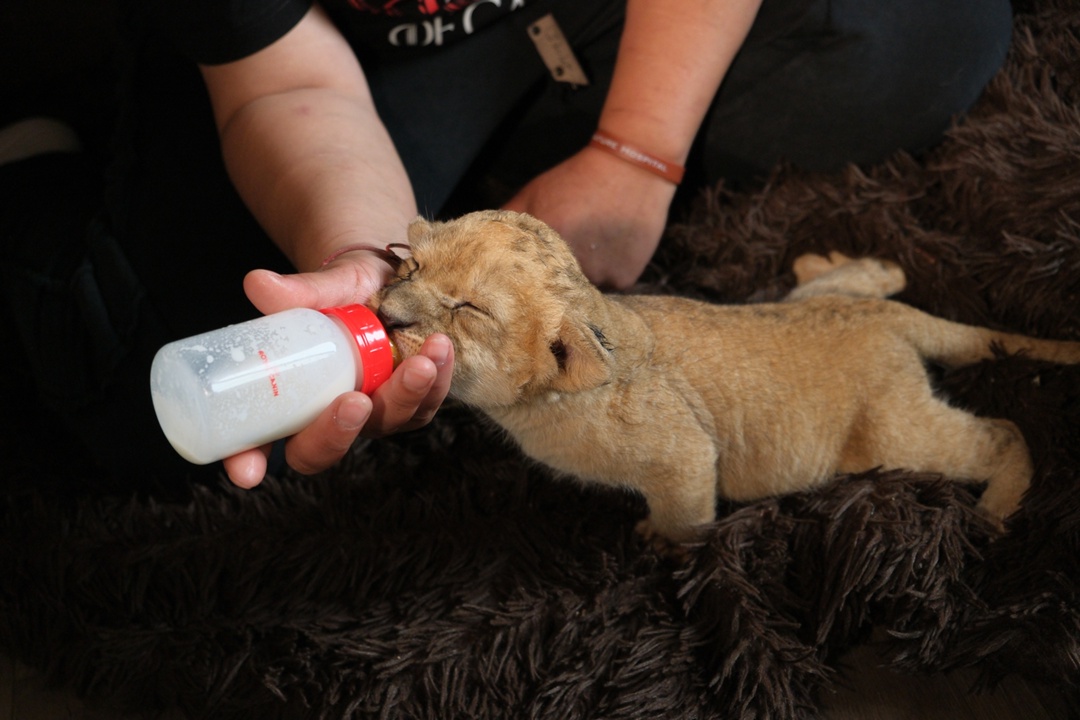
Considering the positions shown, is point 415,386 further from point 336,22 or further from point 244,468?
point 336,22

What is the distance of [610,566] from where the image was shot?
1.64m

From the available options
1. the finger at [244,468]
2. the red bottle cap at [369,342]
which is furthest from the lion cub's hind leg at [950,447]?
the finger at [244,468]

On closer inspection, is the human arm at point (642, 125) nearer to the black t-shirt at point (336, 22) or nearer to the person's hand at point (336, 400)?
the black t-shirt at point (336, 22)

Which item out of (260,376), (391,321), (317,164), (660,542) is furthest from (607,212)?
(260,376)

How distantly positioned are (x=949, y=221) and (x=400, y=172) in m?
1.43

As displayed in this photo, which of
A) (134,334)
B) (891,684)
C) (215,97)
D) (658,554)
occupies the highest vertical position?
(215,97)

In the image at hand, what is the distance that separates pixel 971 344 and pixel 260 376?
1.53m

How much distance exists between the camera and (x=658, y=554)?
1712mm

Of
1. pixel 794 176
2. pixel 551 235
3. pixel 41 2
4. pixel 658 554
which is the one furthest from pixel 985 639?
pixel 41 2

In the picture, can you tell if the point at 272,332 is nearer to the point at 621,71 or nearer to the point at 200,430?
the point at 200,430

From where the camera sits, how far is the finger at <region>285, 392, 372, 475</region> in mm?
1111

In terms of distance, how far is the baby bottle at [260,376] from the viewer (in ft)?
3.44

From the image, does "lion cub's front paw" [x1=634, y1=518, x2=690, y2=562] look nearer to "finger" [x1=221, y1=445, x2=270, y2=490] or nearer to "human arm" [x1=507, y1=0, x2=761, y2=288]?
"human arm" [x1=507, y1=0, x2=761, y2=288]

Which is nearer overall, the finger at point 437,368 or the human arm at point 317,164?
the finger at point 437,368
